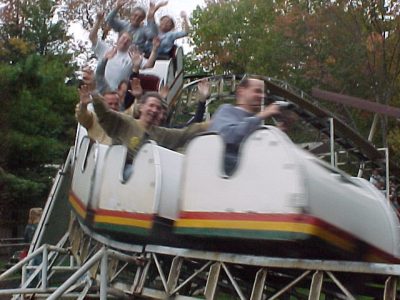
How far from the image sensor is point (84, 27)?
1610 inches

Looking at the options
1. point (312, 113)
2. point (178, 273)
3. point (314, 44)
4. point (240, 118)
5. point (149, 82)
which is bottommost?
point (178, 273)

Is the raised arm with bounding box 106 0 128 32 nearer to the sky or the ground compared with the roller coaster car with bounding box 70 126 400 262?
nearer to the sky

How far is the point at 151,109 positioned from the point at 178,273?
4.66 feet

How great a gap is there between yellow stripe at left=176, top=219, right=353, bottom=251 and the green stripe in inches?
0.8

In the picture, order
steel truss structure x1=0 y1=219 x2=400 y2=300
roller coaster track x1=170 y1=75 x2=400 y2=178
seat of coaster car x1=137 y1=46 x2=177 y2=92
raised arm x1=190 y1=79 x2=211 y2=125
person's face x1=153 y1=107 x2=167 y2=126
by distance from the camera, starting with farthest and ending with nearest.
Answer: roller coaster track x1=170 y1=75 x2=400 y2=178 < seat of coaster car x1=137 y1=46 x2=177 y2=92 < raised arm x1=190 y1=79 x2=211 y2=125 < person's face x1=153 y1=107 x2=167 y2=126 < steel truss structure x1=0 y1=219 x2=400 y2=300

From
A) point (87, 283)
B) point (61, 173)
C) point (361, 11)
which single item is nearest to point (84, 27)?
point (361, 11)

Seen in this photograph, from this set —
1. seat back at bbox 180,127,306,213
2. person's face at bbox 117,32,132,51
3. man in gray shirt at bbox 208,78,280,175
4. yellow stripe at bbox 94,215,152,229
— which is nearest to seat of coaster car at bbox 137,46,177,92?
person's face at bbox 117,32,132,51

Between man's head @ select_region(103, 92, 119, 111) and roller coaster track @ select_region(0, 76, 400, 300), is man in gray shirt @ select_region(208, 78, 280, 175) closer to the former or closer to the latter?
roller coaster track @ select_region(0, 76, 400, 300)

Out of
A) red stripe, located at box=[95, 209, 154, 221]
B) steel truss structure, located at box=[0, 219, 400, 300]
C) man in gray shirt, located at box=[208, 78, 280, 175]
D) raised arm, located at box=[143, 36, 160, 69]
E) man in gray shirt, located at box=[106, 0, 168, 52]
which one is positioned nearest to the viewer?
steel truss structure, located at box=[0, 219, 400, 300]

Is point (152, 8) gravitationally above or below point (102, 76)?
above

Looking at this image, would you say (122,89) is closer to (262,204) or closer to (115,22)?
(115,22)

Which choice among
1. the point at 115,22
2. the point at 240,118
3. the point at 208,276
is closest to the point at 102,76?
the point at 115,22

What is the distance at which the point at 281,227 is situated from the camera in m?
4.86

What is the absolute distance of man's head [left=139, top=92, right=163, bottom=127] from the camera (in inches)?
268
